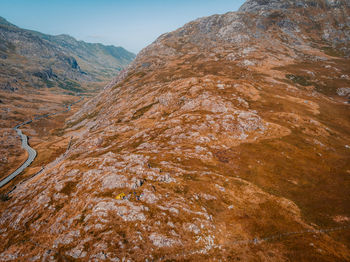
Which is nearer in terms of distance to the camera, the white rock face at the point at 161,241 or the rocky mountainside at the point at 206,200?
the white rock face at the point at 161,241

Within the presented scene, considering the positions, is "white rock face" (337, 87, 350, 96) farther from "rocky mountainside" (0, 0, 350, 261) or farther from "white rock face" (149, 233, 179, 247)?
"white rock face" (149, 233, 179, 247)

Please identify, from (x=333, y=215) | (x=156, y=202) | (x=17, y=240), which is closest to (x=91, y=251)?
(x=156, y=202)

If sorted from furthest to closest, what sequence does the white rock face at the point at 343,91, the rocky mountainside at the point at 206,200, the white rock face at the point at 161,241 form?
the white rock face at the point at 343,91 → the rocky mountainside at the point at 206,200 → the white rock face at the point at 161,241

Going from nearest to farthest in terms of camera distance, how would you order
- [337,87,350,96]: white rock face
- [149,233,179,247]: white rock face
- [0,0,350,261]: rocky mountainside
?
[149,233,179,247]: white rock face
[0,0,350,261]: rocky mountainside
[337,87,350,96]: white rock face

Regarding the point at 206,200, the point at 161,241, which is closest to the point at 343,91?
the point at 206,200

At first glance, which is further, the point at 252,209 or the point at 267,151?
the point at 267,151

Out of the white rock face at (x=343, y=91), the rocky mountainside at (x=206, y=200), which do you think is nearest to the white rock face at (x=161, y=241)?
the rocky mountainside at (x=206, y=200)

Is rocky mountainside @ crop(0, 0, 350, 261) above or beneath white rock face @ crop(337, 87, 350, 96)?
beneath

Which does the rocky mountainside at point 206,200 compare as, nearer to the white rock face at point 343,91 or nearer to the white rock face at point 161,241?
the white rock face at point 161,241

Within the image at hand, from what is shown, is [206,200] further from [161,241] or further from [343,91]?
[343,91]

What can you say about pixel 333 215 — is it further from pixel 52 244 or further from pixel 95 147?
pixel 95 147

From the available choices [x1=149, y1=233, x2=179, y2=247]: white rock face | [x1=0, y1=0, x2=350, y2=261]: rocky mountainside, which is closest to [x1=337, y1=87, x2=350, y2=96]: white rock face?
[x1=0, y1=0, x2=350, y2=261]: rocky mountainside
